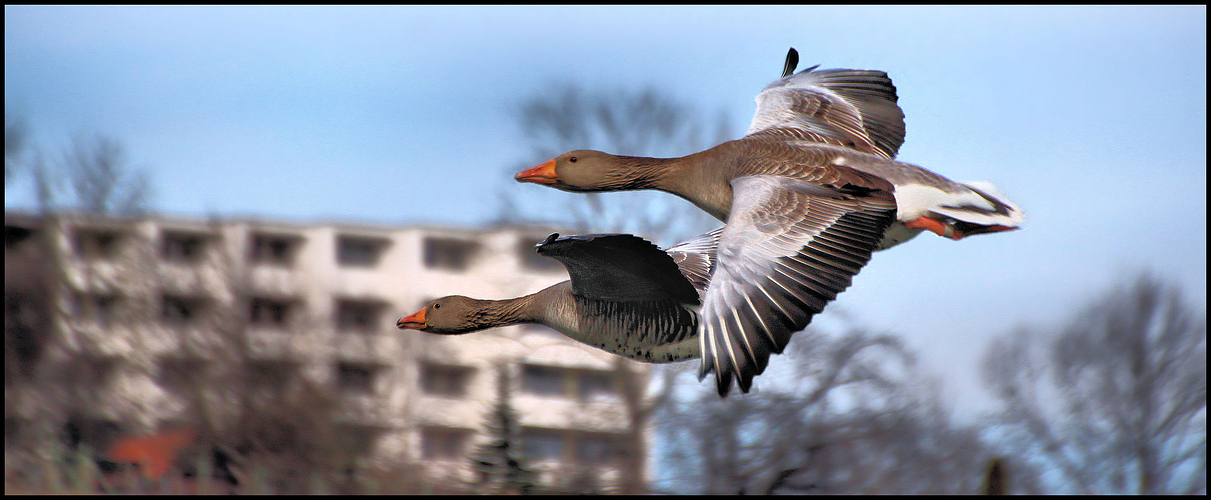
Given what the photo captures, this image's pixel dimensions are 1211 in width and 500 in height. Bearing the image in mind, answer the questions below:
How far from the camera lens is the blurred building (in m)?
16.7

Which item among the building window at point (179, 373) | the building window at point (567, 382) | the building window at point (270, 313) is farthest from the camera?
the building window at point (270, 313)

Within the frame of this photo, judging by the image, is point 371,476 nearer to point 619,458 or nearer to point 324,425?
point 324,425

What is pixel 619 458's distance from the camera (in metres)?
15.9

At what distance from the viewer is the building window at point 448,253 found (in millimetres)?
16062

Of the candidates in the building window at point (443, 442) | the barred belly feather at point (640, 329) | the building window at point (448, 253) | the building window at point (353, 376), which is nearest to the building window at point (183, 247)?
the building window at point (353, 376)

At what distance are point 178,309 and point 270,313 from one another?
189 centimetres

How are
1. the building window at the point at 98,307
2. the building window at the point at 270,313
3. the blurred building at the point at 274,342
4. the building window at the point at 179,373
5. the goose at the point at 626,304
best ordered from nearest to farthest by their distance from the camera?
1. the goose at the point at 626,304
2. the blurred building at the point at 274,342
3. the building window at the point at 179,373
4. the building window at the point at 270,313
5. the building window at the point at 98,307

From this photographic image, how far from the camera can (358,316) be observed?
2033 cm

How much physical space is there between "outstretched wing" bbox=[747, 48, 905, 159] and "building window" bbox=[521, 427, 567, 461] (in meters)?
12.4

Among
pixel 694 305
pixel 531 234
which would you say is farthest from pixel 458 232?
pixel 694 305

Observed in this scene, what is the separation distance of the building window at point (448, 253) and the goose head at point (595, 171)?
11.6 meters

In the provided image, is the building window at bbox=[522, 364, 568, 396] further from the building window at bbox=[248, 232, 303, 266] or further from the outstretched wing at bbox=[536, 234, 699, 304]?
the outstretched wing at bbox=[536, 234, 699, 304]

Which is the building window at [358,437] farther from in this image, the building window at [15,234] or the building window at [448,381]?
the building window at [15,234]

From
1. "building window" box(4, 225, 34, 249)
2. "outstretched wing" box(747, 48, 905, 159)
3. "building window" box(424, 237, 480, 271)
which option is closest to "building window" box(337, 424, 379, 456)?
"building window" box(424, 237, 480, 271)
